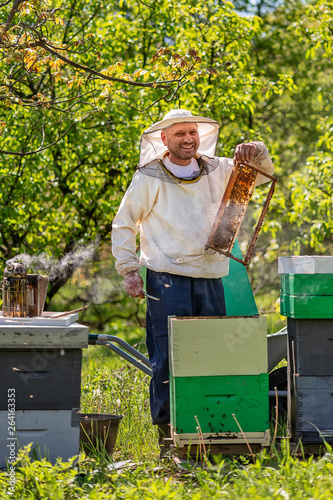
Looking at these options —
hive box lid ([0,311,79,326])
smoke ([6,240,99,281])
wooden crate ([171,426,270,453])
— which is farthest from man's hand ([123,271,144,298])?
smoke ([6,240,99,281])

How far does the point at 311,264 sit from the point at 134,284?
0.91 metres

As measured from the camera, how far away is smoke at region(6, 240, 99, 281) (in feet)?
20.8

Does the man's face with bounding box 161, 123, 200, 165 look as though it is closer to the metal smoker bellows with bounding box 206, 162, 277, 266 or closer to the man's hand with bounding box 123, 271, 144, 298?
the metal smoker bellows with bounding box 206, 162, 277, 266

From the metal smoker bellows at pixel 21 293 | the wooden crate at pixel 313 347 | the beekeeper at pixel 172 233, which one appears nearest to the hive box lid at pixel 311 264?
the wooden crate at pixel 313 347

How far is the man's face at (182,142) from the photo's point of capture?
139 inches

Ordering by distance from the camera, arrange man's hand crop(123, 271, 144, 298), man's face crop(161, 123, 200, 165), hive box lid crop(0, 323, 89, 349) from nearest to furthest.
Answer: hive box lid crop(0, 323, 89, 349), man's hand crop(123, 271, 144, 298), man's face crop(161, 123, 200, 165)

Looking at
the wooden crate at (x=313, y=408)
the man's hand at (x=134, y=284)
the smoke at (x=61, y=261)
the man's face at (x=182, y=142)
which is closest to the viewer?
the wooden crate at (x=313, y=408)

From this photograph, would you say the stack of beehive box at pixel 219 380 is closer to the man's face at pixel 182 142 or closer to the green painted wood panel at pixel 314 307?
the green painted wood panel at pixel 314 307

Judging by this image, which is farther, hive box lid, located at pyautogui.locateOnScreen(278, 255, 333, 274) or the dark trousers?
the dark trousers

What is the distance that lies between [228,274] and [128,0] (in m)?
4.15

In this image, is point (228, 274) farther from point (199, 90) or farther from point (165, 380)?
point (199, 90)

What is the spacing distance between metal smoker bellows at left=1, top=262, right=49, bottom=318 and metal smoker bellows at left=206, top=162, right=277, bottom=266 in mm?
904

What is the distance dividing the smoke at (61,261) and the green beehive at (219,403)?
3.41 meters

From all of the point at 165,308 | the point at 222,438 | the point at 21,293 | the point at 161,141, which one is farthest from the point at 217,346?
the point at 161,141
